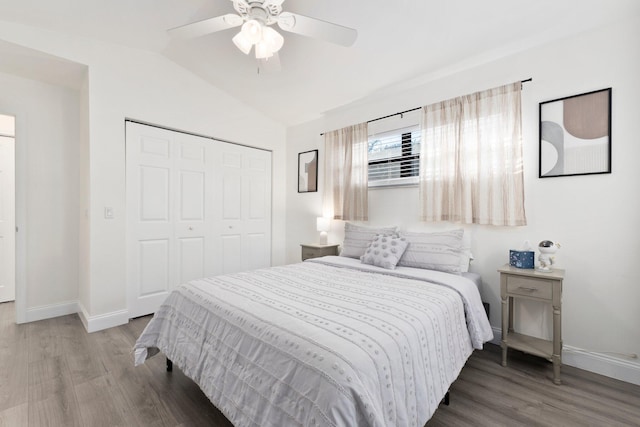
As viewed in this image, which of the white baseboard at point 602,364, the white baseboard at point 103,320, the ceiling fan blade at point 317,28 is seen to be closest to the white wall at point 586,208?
the white baseboard at point 602,364

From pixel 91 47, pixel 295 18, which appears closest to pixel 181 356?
pixel 295 18

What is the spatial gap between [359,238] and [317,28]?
76.6 inches

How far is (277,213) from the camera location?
14.9 feet

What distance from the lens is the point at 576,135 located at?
7.04 feet

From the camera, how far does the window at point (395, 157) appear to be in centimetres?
306

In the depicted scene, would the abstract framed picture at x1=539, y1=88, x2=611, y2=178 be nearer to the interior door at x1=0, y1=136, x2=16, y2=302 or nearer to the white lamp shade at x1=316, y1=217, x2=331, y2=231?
the white lamp shade at x1=316, y1=217, x2=331, y2=231

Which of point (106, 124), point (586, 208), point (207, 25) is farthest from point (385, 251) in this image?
point (106, 124)

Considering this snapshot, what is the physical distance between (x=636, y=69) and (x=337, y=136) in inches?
104

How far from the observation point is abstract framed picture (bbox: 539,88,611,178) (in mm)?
2042

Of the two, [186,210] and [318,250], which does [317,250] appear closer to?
[318,250]

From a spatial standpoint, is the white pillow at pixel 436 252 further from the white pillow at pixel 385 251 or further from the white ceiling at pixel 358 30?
the white ceiling at pixel 358 30

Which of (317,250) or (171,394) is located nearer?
(171,394)

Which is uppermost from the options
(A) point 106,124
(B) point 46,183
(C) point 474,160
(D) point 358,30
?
(D) point 358,30

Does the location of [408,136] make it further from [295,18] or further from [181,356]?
[181,356]
